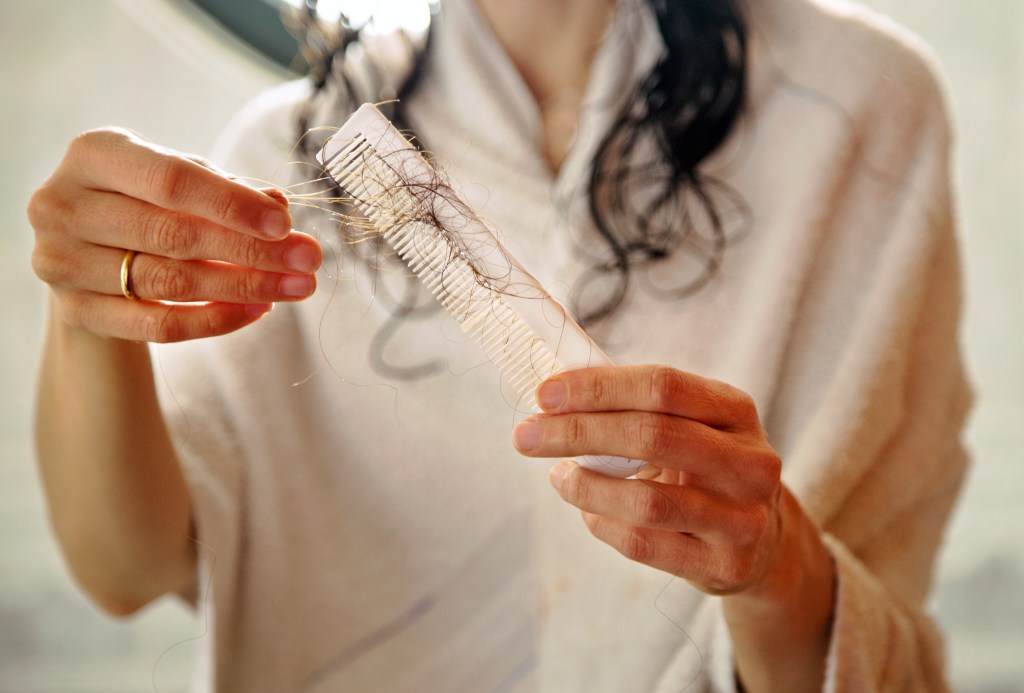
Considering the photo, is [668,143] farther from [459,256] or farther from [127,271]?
[127,271]

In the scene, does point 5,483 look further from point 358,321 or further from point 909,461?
point 909,461

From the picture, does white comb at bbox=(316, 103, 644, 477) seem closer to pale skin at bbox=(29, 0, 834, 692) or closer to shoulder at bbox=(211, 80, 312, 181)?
pale skin at bbox=(29, 0, 834, 692)

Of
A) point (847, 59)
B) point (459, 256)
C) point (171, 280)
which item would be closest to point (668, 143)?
point (847, 59)

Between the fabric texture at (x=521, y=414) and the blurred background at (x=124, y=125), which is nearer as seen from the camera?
the fabric texture at (x=521, y=414)

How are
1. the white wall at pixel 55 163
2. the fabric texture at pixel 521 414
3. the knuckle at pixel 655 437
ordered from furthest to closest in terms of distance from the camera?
the white wall at pixel 55 163 → the fabric texture at pixel 521 414 → the knuckle at pixel 655 437

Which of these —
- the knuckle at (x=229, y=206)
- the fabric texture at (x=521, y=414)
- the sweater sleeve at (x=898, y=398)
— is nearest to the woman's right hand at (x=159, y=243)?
the knuckle at (x=229, y=206)

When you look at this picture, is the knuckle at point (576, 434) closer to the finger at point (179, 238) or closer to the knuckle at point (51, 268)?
the finger at point (179, 238)

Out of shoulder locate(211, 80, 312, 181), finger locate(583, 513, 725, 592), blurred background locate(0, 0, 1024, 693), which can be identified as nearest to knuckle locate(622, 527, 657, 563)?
finger locate(583, 513, 725, 592)
